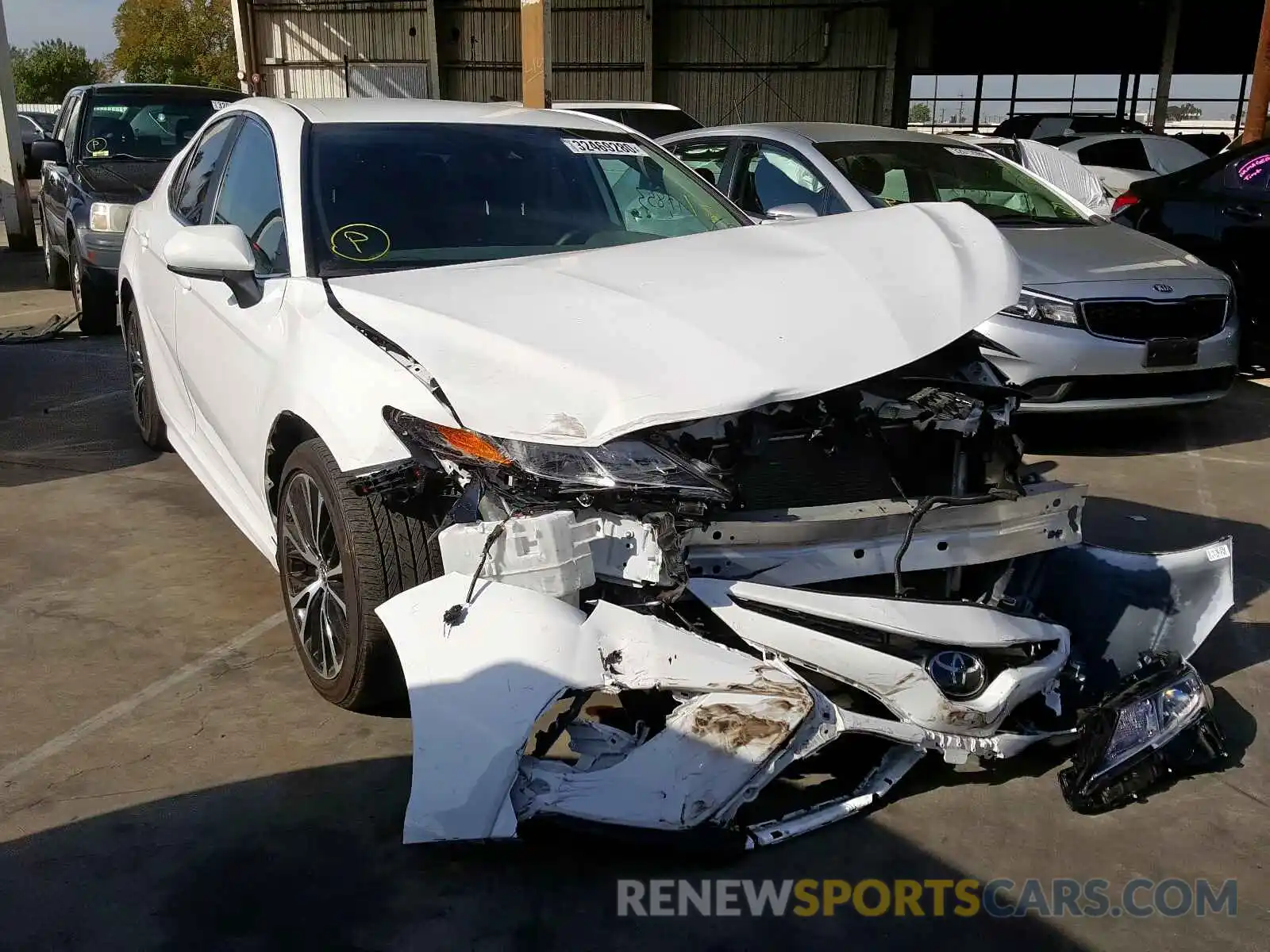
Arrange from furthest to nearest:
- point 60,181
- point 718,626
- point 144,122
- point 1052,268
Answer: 1. point 144,122
2. point 60,181
3. point 1052,268
4. point 718,626

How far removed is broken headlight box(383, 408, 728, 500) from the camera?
8.29ft

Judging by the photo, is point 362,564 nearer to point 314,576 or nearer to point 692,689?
point 314,576

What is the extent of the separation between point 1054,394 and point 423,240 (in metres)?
3.66

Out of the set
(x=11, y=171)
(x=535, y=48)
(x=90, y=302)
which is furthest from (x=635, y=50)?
(x=90, y=302)

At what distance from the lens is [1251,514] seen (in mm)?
5070

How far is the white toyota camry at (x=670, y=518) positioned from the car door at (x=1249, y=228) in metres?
5.14

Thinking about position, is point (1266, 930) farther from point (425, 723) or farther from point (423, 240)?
point (423, 240)

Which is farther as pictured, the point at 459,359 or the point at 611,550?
the point at 459,359

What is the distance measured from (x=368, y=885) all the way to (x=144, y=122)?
8.88 m

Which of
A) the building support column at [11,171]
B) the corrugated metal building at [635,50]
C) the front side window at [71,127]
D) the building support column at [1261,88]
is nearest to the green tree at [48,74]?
the corrugated metal building at [635,50]

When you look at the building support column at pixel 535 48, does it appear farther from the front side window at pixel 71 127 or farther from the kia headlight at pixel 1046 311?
the kia headlight at pixel 1046 311

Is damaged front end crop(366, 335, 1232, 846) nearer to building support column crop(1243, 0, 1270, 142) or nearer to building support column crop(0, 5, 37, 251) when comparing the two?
building support column crop(1243, 0, 1270, 142)

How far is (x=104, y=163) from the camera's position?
9.14 meters

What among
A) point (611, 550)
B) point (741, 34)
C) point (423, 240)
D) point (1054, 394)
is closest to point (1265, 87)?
point (1054, 394)
